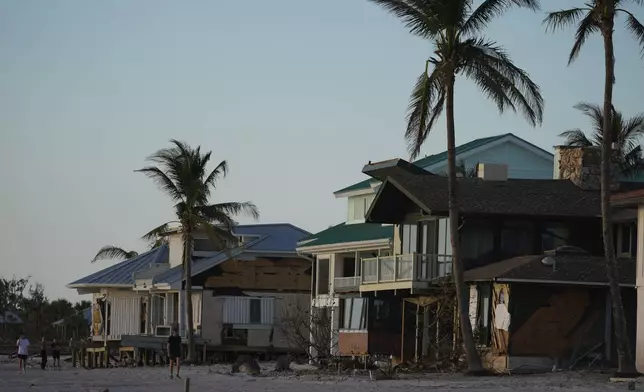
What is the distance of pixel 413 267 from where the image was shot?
44938 mm

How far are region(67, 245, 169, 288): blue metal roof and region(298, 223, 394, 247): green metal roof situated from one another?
52.8 feet

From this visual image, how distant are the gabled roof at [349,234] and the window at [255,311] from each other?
17.6 feet

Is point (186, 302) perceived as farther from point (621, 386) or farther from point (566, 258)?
point (621, 386)

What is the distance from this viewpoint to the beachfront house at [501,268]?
4053cm

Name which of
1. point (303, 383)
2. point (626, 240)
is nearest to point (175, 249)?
point (626, 240)

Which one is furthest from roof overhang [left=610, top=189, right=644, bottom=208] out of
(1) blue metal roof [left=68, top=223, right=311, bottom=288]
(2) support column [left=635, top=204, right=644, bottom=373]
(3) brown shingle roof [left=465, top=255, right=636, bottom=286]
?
(1) blue metal roof [left=68, top=223, right=311, bottom=288]

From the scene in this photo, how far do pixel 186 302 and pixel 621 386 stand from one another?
3067 centimetres

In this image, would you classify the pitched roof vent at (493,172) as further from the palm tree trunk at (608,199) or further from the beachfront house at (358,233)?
the palm tree trunk at (608,199)

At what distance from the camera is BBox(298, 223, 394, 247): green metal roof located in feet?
171

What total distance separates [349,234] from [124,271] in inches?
864

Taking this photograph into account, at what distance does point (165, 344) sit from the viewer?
190 ft

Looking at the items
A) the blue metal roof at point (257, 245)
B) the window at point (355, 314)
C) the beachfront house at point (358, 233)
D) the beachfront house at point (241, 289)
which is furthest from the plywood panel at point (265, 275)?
the window at point (355, 314)

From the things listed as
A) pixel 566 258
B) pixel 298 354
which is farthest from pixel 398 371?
pixel 298 354

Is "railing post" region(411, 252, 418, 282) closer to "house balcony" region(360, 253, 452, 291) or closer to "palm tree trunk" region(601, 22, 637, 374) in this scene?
"house balcony" region(360, 253, 452, 291)
